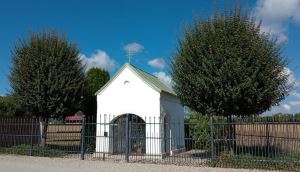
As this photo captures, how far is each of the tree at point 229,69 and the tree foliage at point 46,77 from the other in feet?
23.5

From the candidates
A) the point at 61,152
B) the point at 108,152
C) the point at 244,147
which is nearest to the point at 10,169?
the point at 61,152

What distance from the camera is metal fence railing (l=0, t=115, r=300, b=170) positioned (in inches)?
594

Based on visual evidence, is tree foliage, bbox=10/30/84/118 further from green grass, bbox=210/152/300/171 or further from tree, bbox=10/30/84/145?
green grass, bbox=210/152/300/171

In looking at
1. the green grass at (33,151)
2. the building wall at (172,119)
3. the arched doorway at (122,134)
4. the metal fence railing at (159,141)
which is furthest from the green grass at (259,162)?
the green grass at (33,151)

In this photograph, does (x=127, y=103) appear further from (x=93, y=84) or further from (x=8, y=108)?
(x=8, y=108)

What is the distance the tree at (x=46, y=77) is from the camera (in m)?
20.2

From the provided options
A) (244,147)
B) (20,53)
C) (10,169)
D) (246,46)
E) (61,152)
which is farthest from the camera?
(20,53)

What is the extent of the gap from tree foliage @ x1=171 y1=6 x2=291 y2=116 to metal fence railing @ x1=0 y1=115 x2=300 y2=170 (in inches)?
33.6

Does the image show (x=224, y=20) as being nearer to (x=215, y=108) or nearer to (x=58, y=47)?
(x=215, y=108)

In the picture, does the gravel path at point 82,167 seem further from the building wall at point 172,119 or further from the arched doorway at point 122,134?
the building wall at point 172,119

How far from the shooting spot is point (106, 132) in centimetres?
2014

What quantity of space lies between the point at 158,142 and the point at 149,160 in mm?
1860

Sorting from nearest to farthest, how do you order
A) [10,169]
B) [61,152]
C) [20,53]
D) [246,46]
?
[10,169]
[246,46]
[61,152]
[20,53]

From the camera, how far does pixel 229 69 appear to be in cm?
1527
